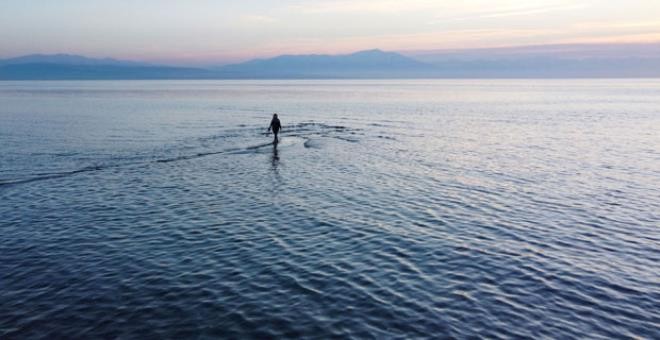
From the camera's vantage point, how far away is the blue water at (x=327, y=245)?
1698 cm

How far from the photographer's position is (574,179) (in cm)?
4119

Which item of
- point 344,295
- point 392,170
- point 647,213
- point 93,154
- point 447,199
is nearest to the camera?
point 344,295

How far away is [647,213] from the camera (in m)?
30.5

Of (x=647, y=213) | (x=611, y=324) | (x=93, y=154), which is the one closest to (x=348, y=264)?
(x=611, y=324)

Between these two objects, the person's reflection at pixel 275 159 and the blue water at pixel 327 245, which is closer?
the blue water at pixel 327 245

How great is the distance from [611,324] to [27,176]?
41.6 m

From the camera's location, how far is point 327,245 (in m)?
24.6

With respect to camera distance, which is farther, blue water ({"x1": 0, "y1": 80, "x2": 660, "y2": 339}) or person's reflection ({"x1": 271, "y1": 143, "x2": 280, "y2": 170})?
person's reflection ({"x1": 271, "y1": 143, "x2": 280, "y2": 170})

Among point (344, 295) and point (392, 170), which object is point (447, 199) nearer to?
point (392, 170)

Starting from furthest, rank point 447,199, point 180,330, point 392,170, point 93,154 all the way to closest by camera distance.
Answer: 1. point 93,154
2. point 392,170
3. point 447,199
4. point 180,330

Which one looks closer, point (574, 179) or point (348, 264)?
point (348, 264)

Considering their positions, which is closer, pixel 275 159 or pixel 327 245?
pixel 327 245

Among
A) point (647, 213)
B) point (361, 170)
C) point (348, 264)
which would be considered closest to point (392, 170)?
point (361, 170)

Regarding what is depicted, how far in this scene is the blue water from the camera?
1698cm
